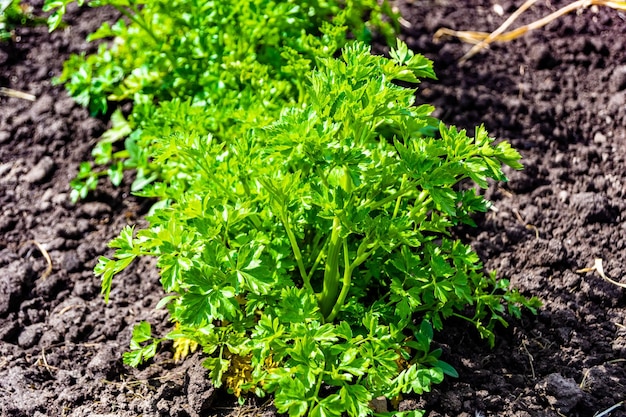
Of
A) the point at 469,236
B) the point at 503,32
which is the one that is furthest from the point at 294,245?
the point at 503,32

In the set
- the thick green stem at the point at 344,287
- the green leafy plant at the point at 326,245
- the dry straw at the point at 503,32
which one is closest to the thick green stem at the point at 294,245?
the green leafy plant at the point at 326,245

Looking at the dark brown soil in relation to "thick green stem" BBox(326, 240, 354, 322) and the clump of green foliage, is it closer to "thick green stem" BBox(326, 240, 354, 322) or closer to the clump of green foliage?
the clump of green foliage

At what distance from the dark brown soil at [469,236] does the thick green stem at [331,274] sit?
432 millimetres

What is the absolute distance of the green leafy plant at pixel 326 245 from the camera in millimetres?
2326

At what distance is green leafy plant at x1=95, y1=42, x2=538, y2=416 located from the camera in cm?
233

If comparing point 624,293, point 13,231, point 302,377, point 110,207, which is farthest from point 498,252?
point 13,231

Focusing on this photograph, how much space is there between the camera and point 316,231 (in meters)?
2.91

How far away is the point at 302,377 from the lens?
2.32m

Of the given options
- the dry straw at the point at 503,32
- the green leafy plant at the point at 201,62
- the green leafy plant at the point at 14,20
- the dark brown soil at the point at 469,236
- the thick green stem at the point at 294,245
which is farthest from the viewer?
the green leafy plant at the point at 14,20

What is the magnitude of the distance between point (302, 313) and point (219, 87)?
1292 millimetres

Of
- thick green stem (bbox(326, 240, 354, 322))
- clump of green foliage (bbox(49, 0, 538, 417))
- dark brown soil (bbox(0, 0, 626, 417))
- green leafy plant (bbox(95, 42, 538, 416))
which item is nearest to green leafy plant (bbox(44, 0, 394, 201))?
clump of green foliage (bbox(49, 0, 538, 417))

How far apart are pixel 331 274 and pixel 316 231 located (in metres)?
0.26

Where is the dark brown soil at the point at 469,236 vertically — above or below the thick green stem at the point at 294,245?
below

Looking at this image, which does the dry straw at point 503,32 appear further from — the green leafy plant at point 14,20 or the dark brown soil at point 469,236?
the green leafy plant at point 14,20
